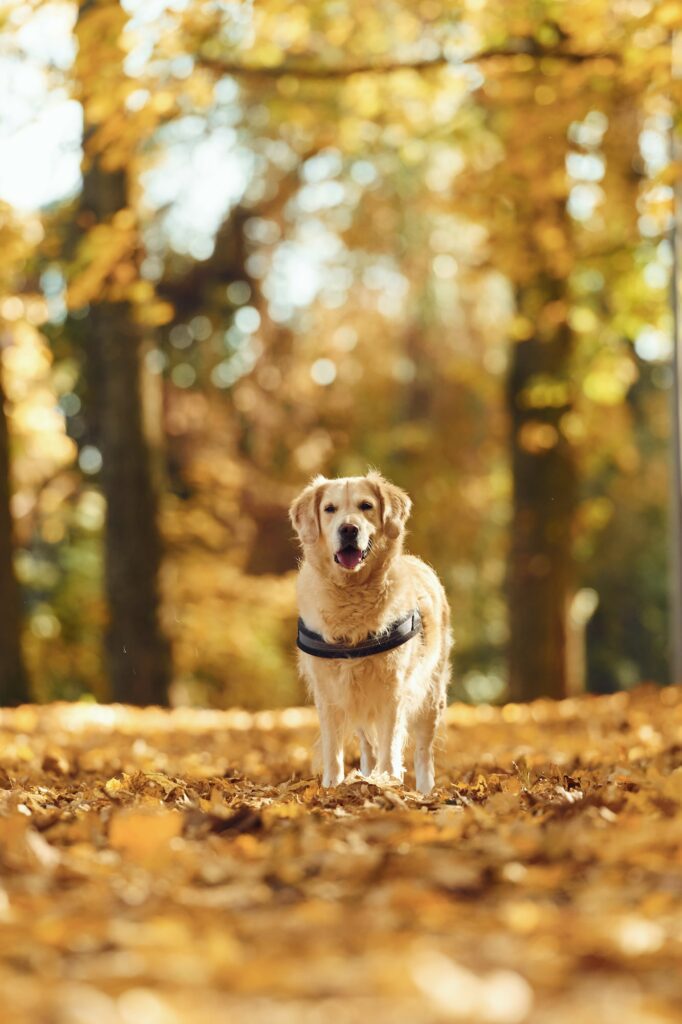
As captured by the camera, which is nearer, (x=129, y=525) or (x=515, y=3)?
(x=515, y=3)

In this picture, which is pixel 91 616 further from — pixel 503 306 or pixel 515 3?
pixel 515 3

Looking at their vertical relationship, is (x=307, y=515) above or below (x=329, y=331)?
below

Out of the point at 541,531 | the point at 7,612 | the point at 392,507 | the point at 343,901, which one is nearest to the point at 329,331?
the point at 541,531

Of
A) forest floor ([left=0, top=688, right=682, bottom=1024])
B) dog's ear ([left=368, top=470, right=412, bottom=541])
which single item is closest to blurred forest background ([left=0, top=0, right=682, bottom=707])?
dog's ear ([left=368, top=470, right=412, bottom=541])

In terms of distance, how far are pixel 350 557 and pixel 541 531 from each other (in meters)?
9.88

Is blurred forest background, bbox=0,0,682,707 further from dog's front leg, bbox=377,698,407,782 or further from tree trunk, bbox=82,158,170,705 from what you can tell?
dog's front leg, bbox=377,698,407,782

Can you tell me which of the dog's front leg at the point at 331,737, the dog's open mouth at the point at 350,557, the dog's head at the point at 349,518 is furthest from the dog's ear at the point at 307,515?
the dog's front leg at the point at 331,737

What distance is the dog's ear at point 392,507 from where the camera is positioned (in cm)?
639

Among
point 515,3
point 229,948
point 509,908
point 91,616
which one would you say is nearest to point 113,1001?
point 229,948

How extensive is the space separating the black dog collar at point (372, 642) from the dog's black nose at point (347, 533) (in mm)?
443

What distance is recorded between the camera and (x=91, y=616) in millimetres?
20922

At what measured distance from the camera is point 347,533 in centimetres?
614

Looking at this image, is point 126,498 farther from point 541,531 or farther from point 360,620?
point 360,620

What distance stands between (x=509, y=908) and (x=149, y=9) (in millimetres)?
7431
